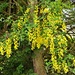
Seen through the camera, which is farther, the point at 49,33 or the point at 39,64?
the point at 39,64

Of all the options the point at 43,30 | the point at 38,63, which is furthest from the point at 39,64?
the point at 43,30

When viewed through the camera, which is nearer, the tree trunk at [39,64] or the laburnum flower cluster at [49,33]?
the laburnum flower cluster at [49,33]

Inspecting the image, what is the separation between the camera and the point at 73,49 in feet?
13.6

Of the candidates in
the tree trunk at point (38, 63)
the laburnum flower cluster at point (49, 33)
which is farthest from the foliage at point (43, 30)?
the tree trunk at point (38, 63)

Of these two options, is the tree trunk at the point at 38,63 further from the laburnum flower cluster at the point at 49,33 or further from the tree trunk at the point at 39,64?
the laburnum flower cluster at the point at 49,33

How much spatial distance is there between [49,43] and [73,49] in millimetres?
1131

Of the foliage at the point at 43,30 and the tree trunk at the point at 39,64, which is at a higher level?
the foliage at the point at 43,30

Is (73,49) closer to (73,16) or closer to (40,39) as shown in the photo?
(73,16)

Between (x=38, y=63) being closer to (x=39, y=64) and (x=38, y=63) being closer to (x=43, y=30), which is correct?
(x=39, y=64)

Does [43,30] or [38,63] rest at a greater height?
[43,30]

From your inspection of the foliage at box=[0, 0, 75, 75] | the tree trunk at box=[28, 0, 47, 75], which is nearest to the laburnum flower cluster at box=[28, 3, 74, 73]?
the foliage at box=[0, 0, 75, 75]

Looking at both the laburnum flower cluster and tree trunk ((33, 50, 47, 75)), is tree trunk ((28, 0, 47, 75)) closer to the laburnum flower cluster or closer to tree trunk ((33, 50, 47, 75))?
tree trunk ((33, 50, 47, 75))

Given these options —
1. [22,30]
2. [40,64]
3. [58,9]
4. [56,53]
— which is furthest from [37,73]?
[58,9]

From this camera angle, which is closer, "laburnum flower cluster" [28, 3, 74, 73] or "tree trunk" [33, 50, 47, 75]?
"laburnum flower cluster" [28, 3, 74, 73]
